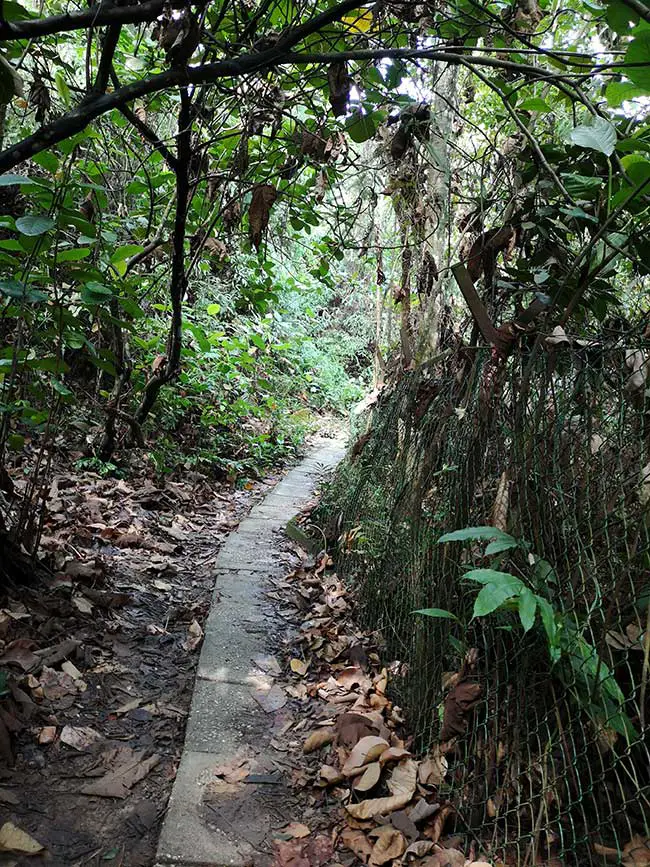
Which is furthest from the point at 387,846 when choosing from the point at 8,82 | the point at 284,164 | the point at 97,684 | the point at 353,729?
the point at 284,164

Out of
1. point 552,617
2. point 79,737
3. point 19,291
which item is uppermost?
point 19,291

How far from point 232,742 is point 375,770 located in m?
0.63

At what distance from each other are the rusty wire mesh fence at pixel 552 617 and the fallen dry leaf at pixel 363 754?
18cm

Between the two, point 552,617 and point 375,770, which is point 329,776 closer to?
point 375,770

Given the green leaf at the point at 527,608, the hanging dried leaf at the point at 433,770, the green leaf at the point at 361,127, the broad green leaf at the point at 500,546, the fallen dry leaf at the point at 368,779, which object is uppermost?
the green leaf at the point at 361,127

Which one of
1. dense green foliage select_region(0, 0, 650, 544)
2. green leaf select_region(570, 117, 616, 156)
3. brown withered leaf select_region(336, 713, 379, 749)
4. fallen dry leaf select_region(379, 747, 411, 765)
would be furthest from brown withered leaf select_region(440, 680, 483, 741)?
green leaf select_region(570, 117, 616, 156)

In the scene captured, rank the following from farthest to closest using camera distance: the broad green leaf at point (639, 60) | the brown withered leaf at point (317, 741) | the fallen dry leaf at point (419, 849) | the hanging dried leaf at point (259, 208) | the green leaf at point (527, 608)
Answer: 1. the hanging dried leaf at point (259, 208)
2. the brown withered leaf at point (317, 741)
3. the fallen dry leaf at point (419, 849)
4. the broad green leaf at point (639, 60)
5. the green leaf at point (527, 608)

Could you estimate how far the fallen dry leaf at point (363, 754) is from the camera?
231 centimetres

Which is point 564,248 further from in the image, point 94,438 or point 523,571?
point 94,438

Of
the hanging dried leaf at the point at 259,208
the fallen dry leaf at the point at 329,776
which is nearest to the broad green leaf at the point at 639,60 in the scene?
the hanging dried leaf at the point at 259,208

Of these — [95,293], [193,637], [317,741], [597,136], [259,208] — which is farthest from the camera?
[193,637]

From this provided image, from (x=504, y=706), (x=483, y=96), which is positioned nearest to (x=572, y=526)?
(x=504, y=706)

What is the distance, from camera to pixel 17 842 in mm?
1864

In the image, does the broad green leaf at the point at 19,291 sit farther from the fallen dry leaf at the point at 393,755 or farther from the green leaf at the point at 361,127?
the fallen dry leaf at the point at 393,755
